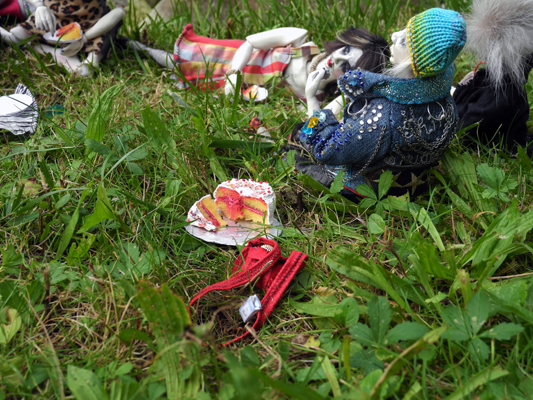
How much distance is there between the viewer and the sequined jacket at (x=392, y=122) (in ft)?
5.07

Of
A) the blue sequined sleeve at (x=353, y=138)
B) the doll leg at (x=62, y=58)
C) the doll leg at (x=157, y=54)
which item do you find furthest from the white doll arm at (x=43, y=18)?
the blue sequined sleeve at (x=353, y=138)

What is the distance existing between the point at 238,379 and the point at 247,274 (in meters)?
0.53

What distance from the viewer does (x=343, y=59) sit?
2041 mm

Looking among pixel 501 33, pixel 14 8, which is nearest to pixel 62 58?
pixel 14 8

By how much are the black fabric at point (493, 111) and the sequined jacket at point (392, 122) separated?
317 mm

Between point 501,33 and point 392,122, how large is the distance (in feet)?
1.72

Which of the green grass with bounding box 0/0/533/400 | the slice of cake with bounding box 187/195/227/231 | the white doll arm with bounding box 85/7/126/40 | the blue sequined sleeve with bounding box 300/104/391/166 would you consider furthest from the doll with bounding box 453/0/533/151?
the white doll arm with bounding box 85/7/126/40

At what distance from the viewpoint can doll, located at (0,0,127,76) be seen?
8.16 feet

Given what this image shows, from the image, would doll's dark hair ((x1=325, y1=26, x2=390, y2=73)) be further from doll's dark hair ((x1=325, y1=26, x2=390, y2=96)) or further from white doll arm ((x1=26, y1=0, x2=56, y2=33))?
white doll arm ((x1=26, y1=0, x2=56, y2=33))

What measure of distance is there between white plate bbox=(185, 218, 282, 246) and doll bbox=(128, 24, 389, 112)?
2.48 feet

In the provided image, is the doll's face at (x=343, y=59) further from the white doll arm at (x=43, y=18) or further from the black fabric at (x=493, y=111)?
the white doll arm at (x=43, y=18)

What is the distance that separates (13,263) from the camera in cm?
139

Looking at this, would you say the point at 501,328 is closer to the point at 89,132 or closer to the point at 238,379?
the point at 238,379

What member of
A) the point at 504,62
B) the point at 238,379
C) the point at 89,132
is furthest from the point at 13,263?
the point at 504,62
